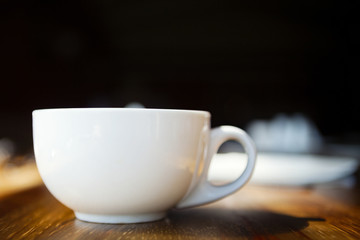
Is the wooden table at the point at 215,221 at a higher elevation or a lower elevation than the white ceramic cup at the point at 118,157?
lower

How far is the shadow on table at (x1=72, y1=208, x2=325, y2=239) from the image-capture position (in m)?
0.35

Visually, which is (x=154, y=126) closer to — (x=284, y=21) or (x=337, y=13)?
(x=284, y=21)

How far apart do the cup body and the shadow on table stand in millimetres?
18

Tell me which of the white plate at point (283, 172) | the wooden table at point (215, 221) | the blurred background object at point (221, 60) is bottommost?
the wooden table at point (215, 221)

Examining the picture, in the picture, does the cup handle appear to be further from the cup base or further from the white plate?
the white plate

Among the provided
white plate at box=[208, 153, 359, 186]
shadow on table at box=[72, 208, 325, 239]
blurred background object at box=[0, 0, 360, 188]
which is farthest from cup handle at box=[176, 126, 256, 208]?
blurred background object at box=[0, 0, 360, 188]

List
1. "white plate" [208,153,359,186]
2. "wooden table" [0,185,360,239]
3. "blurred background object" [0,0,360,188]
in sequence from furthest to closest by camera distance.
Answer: "blurred background object" [0,0,360,188] → "white plate" [208,153,359,186] → "wooden table" [0,185,360,239]

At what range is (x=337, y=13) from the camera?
3.01 metres

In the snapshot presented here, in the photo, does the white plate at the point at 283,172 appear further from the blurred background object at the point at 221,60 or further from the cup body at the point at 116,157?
the blurred background object at the point at 221,60

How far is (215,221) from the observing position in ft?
1.33

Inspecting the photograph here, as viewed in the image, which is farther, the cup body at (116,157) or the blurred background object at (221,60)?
the blurred background object at (221,60)

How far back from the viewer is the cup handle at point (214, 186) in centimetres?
43

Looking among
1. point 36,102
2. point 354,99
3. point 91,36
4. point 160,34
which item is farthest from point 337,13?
point 36,102

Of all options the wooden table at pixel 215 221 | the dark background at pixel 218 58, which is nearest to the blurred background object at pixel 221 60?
the dark background at pixel 218 58
